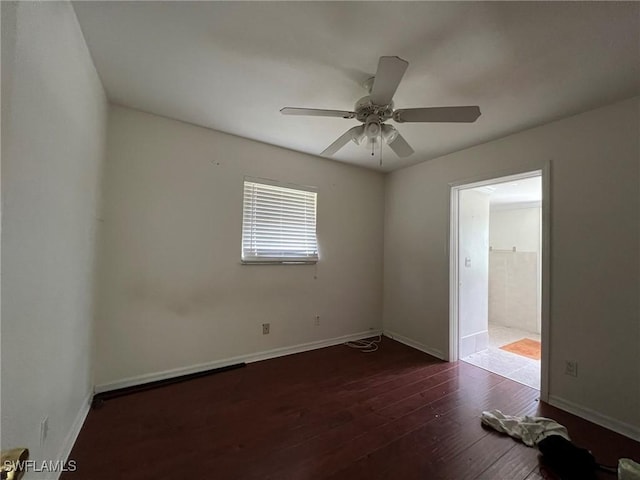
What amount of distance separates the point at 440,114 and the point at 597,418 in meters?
2.58

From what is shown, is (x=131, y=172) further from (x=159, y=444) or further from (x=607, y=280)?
(x=607, y=280)

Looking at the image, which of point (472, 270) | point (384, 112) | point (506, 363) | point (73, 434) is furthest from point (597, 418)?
point (73, 434)

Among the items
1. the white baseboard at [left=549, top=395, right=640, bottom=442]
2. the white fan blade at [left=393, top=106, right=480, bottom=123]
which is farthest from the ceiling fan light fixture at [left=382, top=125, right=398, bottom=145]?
the white baseboard at [left=549, top=395, right=640, bottom=442]

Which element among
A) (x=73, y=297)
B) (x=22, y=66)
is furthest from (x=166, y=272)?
(x=22, y=66)

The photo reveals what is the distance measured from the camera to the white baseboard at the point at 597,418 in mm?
1894

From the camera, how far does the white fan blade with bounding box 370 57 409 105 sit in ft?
4.20

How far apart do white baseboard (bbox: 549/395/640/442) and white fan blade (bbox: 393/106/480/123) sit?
2.41m

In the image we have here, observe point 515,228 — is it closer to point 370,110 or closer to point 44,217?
point 370,110

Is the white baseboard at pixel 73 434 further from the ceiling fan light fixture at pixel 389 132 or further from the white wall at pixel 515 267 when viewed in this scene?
the white wall at pixel 515 267

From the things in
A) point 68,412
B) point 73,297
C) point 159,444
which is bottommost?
point 159,444

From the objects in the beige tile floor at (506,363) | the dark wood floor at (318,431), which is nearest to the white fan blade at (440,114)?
the dark wood floor at (318,431)

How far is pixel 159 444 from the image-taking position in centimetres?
171

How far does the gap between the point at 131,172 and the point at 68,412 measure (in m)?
1.81

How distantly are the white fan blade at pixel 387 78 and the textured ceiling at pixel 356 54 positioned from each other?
26 cm
